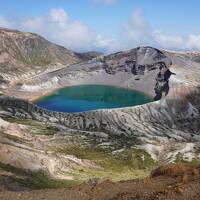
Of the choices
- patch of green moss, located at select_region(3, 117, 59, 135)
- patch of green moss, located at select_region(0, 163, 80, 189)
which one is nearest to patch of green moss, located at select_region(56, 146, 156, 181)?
patch of green moss, located at select_region(3, 117, 59, 135)

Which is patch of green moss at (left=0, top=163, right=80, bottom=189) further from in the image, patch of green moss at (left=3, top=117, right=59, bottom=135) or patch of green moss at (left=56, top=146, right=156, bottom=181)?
patch of green moss at (left=3, top=117, right=59, bottom=135)

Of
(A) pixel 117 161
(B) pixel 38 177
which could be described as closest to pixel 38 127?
(A) pixel 117 161

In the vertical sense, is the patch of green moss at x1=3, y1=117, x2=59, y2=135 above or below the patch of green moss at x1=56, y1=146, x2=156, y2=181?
above

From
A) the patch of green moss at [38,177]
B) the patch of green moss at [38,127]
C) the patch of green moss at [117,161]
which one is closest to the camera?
the patch of green moss at [38,177]

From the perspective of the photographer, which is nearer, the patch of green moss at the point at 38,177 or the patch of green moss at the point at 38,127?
the patch of green moss at the point at 38,177

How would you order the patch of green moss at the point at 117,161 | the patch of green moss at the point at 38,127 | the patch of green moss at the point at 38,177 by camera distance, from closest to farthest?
the patch of green moss at the point at 38,177, the patch of green moss at the point at 117,161, the patch of green moss at the point at 38,127

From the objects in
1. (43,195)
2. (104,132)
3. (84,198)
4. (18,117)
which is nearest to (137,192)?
(84,198)

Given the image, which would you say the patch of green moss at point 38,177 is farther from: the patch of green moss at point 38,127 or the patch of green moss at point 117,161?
the patch of green moss at point 38,127

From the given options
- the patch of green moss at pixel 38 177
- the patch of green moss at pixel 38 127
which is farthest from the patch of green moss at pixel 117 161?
the patch of green moss at pixel 38 177

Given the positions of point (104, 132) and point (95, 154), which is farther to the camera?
point (104, 132)

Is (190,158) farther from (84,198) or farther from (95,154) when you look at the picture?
(84,198)

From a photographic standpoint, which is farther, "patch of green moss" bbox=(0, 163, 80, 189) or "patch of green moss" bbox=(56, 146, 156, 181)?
"patch of green moss" bbox=(56, 146, 156, 181)
